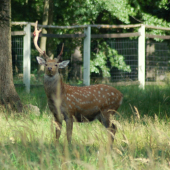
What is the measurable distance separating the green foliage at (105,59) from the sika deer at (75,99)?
9314mm

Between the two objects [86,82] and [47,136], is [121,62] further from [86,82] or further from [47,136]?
[47,136]

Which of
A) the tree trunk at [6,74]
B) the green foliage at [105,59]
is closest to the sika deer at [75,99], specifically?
the tree trunk at [6,74]

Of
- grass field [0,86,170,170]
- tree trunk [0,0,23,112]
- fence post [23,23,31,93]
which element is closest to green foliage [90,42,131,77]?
fence post [23,23,31,93]

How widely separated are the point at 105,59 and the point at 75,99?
1068cm

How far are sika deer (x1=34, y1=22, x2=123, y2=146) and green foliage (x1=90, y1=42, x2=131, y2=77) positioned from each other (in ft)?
30.6

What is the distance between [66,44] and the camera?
1389 centimetres

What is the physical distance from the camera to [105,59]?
15570 millimetres

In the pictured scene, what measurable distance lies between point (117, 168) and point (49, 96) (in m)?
1.99

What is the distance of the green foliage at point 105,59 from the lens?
583 inches

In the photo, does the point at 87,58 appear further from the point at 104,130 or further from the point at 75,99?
the point at 104,130

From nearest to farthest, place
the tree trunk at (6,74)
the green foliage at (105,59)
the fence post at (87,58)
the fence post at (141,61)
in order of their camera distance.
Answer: the tree trunk at (6,74) → the fence post at (87,58) → the fence post at (141,61) → the green foliage at (105,59)

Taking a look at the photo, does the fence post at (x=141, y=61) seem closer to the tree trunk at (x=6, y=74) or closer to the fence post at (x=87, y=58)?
the fence post at (x=87, y=58)

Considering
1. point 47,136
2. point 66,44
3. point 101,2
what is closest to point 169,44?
point 101,2

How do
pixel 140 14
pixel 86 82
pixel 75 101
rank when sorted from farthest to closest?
1. pixel 140 14
2. pixel 86 82
3. pixel 75 101
